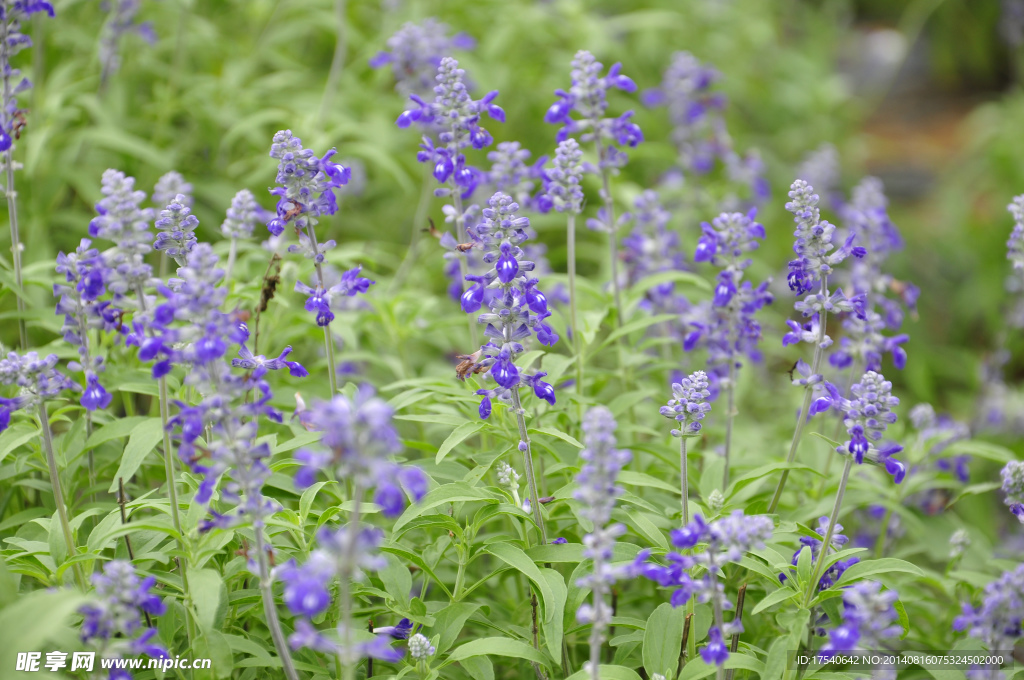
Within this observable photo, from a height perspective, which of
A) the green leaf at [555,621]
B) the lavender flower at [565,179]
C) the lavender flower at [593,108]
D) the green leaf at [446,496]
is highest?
the lavender flower at [593,108]

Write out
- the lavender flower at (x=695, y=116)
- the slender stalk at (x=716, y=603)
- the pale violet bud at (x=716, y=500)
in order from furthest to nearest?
1. the lavender flower at (x=695, y=116)
2. the pale violet bud at (x=716, y=500)
3. the slender stalk at (x=716, y=603)

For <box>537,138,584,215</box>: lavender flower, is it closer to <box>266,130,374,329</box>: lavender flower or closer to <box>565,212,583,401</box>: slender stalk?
<box>565,212,583,401</box>: slender stalk

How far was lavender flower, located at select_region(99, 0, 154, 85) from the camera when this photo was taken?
6422mm

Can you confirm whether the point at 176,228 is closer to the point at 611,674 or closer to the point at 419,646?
the point at 419,646

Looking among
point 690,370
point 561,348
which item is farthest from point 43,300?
point 690,370

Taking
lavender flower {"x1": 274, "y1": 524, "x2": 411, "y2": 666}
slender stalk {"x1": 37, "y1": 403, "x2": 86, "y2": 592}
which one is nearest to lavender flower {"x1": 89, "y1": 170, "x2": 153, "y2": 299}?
slender stalk {"x1": 37, "y1": 403, "x2": 86, "y2": 592}

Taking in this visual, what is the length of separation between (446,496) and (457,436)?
0.30 m

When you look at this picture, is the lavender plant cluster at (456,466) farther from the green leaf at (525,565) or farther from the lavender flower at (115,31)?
the lavender flower at (115,31)

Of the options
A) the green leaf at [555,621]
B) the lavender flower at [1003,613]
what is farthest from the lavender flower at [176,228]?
the lavender flower at [1003,613]

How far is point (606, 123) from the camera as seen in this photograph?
4.49 metres

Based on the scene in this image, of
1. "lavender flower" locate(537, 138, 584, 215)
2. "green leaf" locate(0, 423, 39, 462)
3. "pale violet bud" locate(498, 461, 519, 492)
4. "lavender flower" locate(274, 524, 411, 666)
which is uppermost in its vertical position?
"lavender flower" locate(537, 138, 584, 215)

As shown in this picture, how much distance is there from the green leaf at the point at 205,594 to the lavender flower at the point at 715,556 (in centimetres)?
159

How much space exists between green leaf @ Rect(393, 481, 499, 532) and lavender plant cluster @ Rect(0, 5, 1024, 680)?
2 centimetres

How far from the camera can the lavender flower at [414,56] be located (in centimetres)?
567
